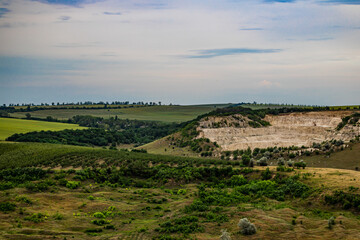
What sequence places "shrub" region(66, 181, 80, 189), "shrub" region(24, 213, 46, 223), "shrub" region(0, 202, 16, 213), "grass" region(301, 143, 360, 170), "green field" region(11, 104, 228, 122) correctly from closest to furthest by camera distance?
"shrub" region(24, 213, 46, 223)
"shrub" region(0, 202, 16, 213)
"shrub" region(66, 181, 80, 189)
"grass" region(301, 143, 360, 170)
"green field" region(11, 104, 228, 122)

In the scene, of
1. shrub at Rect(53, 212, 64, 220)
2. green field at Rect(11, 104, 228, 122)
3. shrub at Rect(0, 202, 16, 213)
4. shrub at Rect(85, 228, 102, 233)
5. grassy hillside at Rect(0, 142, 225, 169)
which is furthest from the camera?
green field at Rect(11, 104, 228, 122)

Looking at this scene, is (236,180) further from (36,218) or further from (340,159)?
(36,218)

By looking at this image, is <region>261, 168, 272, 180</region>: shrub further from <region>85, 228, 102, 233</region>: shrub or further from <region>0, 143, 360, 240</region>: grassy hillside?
<region>85, 228, 102, 233</region>: shrub

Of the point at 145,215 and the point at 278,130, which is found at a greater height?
the point at 278,130

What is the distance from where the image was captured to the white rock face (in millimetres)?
66500

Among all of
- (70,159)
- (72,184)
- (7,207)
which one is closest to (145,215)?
(7,207)

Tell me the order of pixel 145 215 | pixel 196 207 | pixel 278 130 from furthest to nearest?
pixel 278 130
pixel 145 215
pixel 196 207

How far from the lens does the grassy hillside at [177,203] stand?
2156 centimetres

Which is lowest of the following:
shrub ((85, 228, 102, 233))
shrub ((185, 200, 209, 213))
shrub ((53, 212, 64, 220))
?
shrub ((85, 228, 102, 233))

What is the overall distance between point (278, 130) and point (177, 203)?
5029 cm

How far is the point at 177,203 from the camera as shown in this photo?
2980 centimetres

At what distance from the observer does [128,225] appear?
80.4 ft

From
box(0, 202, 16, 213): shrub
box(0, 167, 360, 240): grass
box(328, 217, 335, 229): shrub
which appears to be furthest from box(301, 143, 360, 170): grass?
box(0, 202, 16, 213): shrub

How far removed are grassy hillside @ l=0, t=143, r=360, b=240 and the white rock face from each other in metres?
28.8
